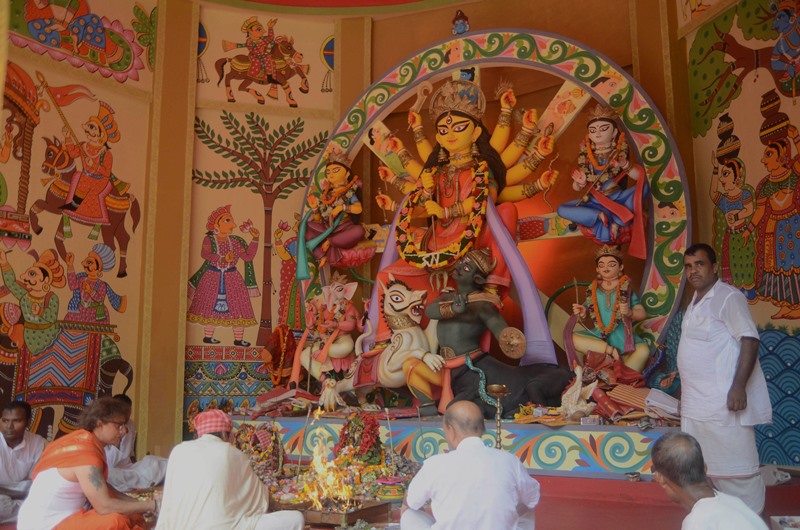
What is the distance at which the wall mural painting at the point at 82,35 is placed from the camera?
26.2 ft

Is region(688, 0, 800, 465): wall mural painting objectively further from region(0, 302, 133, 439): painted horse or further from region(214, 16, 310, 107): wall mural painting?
region(0, 302, 133, 439): painted horse

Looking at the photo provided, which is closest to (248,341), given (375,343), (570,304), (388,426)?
(375,343)

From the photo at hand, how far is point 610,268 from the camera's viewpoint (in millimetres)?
6688

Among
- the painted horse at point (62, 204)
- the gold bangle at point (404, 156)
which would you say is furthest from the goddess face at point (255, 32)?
the gold bangle at point (404, 156)

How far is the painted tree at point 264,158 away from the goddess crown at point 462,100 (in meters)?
2.29

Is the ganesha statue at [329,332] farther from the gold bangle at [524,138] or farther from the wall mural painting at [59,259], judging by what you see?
the gold bangle at [524,138]

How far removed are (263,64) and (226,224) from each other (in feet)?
6.72

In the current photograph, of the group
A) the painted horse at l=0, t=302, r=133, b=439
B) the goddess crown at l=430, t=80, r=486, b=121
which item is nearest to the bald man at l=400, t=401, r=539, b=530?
the goddess crown at l=430, t=80, r=486, b=121

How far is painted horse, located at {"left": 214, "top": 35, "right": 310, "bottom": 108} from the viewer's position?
947cm

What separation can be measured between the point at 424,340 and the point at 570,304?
186 centimetres

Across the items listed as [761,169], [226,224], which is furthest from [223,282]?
[761,169]

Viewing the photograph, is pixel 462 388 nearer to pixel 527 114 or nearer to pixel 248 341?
pixel 527 114

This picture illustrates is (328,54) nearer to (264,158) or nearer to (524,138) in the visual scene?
(264,158)

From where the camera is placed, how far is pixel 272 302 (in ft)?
30.2
